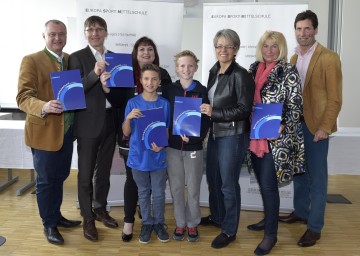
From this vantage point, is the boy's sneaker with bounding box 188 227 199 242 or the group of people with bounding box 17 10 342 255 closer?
the group of people with bounding box 17 10 342 255

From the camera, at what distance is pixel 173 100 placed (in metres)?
2.77

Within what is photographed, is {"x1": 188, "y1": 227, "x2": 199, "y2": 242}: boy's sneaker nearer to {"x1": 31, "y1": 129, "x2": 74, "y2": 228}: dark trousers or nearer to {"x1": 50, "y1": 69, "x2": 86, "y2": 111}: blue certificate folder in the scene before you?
{"x1": 31, "y1": 129, "x2": 74, "y2": 228}: dark trousers

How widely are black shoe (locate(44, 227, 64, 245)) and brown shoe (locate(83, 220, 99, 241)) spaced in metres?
0.19

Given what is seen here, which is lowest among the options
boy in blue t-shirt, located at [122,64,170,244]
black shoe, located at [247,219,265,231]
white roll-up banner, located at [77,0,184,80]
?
black shoe, located at [247,219,265,231]

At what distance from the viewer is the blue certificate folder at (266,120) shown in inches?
97.9

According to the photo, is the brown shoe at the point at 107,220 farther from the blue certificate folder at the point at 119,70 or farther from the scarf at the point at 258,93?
the scarf at the point at 258,93

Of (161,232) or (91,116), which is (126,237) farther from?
(91,116)

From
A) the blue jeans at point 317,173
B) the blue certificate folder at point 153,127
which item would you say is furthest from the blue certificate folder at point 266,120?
the blue certificate folder at point 153,127

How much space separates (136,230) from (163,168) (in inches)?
29.8

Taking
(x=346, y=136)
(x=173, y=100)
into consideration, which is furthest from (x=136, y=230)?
(x=346, y=136)

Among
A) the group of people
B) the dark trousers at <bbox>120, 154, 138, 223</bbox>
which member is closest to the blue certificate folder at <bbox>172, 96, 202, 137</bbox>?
the group of people

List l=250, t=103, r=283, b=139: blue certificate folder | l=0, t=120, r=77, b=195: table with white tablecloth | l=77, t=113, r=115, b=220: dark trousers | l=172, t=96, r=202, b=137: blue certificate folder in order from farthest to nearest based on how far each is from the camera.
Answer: l=0, t=120, r=77, b=195: table with white tablecloth, l=77, t=113, r=115, b=220: dark trousers, l=172, t=96, r=202, b=137: blue certificate folder, l=250, t=103, r=283, b=139: blue certificate folder

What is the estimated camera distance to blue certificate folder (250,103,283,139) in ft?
8.16

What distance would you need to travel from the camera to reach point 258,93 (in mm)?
2637
